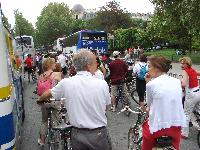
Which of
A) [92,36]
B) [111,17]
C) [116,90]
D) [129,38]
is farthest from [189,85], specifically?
[111,17]

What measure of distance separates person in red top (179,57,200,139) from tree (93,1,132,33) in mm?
68565

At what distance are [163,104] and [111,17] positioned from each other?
243 feet

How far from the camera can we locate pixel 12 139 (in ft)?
18.1

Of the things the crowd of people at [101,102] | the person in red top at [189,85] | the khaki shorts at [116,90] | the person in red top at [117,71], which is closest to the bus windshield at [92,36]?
the khaki shorts at [116,90]

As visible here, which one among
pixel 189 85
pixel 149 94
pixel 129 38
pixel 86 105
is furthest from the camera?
pixel 129 38

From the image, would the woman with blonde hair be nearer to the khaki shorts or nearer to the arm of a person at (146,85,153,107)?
the arm of a person at (146,85,153,107)

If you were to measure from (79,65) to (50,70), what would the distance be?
3290 mm

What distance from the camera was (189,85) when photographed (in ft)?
29.8

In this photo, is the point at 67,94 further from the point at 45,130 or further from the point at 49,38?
the point at 49,38

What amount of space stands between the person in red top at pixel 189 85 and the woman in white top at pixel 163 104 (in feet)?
12.4

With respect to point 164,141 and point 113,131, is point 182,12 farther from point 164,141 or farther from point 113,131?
point 164,141

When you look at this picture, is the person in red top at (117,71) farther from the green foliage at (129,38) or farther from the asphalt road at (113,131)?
the green foliage at (129,38)

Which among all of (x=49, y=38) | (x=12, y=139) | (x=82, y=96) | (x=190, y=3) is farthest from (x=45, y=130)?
(x=49, y=38)

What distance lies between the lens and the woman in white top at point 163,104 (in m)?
5.11
